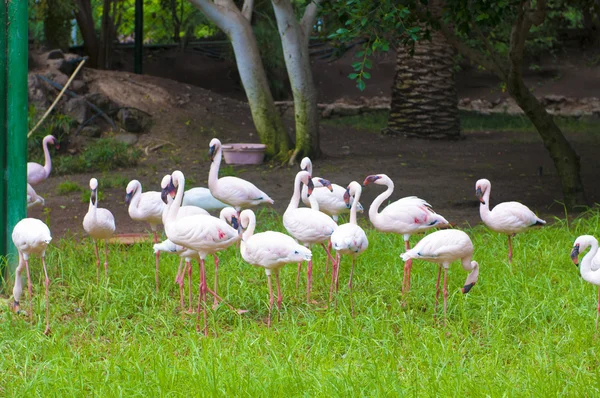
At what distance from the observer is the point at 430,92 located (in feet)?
48.1

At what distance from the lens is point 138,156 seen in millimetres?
12070

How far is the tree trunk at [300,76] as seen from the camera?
11164 mm

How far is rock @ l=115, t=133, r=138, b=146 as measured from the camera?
42.0 feet

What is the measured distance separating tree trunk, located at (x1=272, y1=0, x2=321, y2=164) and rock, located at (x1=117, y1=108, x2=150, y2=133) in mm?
2929

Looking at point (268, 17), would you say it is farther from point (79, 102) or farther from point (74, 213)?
point (74, 213)

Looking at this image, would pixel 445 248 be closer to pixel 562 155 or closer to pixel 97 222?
pixel 97 222

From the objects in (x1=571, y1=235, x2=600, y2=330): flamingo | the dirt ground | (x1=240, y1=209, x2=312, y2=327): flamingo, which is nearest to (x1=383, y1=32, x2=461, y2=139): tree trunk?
the dirt ground

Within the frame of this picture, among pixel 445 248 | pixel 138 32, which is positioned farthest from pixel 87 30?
pixel 445 248

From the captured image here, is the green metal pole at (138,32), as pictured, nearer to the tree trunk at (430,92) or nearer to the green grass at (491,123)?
the green grass at (491,123)

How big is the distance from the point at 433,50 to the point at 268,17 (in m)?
3.16

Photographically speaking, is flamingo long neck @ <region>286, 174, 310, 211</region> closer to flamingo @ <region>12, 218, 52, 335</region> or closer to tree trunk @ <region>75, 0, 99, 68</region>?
flamingo @ <region>12, 218, 52, 335</region>

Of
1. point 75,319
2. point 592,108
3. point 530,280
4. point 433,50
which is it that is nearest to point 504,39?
point 592,108

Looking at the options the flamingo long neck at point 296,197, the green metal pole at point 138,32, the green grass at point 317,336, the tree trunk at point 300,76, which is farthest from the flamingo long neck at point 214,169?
the green metal pole at point 138,32

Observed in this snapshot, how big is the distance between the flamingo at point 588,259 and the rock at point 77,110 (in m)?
9.68
